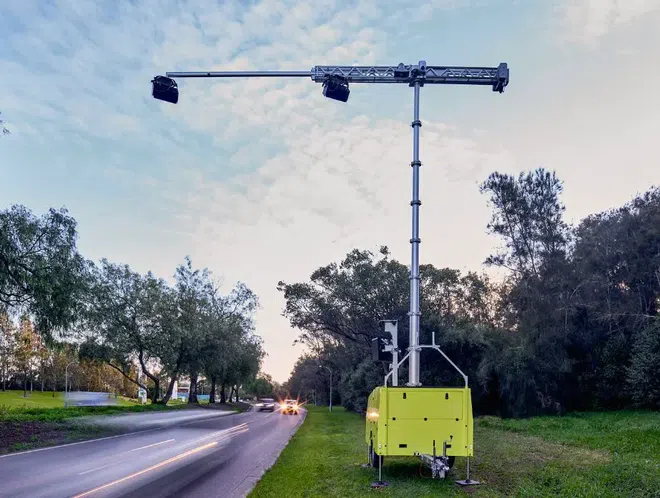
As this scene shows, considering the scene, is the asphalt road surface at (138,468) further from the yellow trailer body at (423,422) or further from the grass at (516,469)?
the yellow trailer body at (423,422)

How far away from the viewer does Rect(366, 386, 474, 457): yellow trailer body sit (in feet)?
35.4

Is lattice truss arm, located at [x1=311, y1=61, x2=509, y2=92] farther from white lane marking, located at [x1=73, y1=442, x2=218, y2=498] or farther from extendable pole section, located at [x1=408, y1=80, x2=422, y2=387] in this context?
white lane marking, located at [x1=73, y1=442, x2=218, y2=498]

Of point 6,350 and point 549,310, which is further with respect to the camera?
point 6,350

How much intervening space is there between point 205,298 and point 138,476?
44390mm

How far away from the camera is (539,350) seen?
30.9m

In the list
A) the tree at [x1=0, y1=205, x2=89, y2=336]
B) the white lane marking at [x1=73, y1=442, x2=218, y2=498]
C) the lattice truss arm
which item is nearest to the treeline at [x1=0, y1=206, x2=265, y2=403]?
the tree at [x1=0, y1=205, x2=89, y2=336]

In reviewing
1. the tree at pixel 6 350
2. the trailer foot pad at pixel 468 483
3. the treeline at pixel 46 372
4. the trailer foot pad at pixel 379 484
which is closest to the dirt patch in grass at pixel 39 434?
the trailer foot pad at pixel 379 484

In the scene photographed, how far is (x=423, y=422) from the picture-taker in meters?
10.9

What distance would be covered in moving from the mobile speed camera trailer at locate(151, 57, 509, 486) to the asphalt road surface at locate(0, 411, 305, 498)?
3068 millimetres

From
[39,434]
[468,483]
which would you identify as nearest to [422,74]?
[468,483]

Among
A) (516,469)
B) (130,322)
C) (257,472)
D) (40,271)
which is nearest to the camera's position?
(516,469)

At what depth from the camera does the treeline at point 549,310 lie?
28.8m

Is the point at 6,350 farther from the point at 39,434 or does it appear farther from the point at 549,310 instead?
the point at 549,310

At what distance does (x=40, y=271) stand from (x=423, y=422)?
16.8 metres
